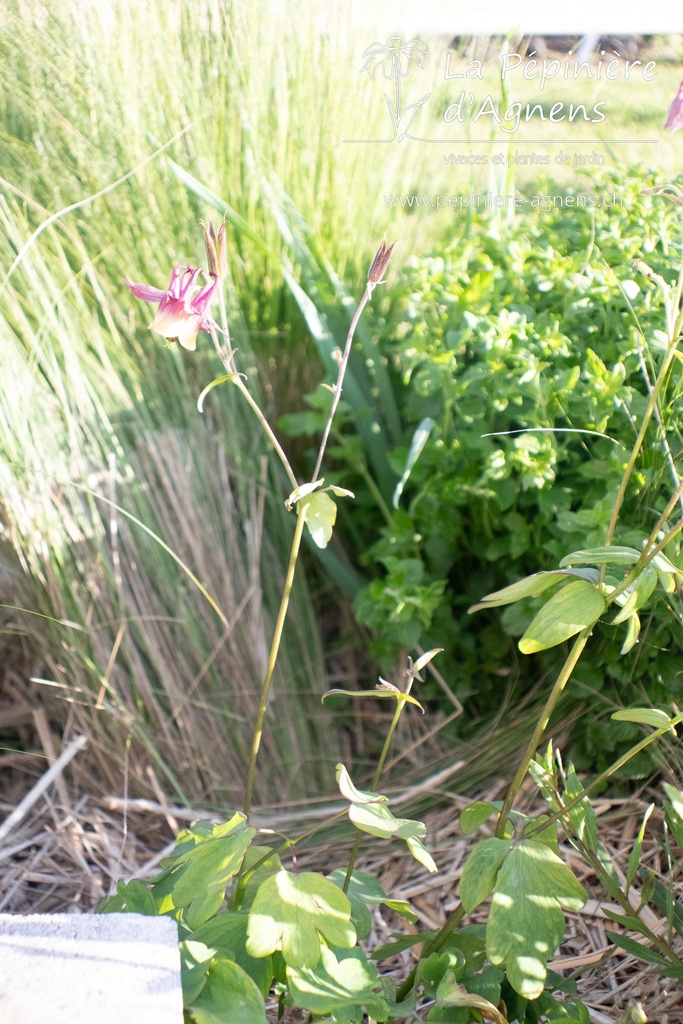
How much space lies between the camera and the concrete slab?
0.59 meters

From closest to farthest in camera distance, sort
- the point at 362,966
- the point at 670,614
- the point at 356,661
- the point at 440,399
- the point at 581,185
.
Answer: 1. the point at 362,966
2. the point at 670,614
3. the point at 440,399
4. the point at 356,661
5. the point at 581,185

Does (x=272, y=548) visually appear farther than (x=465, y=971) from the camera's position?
Yes

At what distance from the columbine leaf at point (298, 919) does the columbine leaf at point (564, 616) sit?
245 mm

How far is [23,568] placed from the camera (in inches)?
42.1

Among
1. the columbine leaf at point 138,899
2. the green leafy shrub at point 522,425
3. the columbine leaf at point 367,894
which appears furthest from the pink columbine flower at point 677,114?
the columbine leaf at point 138,899

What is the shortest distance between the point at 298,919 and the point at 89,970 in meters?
0.18

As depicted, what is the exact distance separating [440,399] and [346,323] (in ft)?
0.74

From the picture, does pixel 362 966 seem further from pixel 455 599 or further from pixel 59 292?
pixel 59 292

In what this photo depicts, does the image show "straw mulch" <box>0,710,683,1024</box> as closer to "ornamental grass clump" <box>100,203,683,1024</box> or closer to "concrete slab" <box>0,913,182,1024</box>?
"ornamental grass clump" <box>100,203,683,1024</box>

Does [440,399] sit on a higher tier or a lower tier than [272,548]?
higher

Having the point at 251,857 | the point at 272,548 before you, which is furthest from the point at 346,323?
the point at 251,857

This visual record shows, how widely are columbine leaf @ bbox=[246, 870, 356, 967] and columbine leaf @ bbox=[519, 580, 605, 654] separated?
24 centimetres

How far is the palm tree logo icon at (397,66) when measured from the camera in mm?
1396

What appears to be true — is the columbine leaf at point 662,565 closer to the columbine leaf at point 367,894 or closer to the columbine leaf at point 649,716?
the columbine leaf at point 649,716
